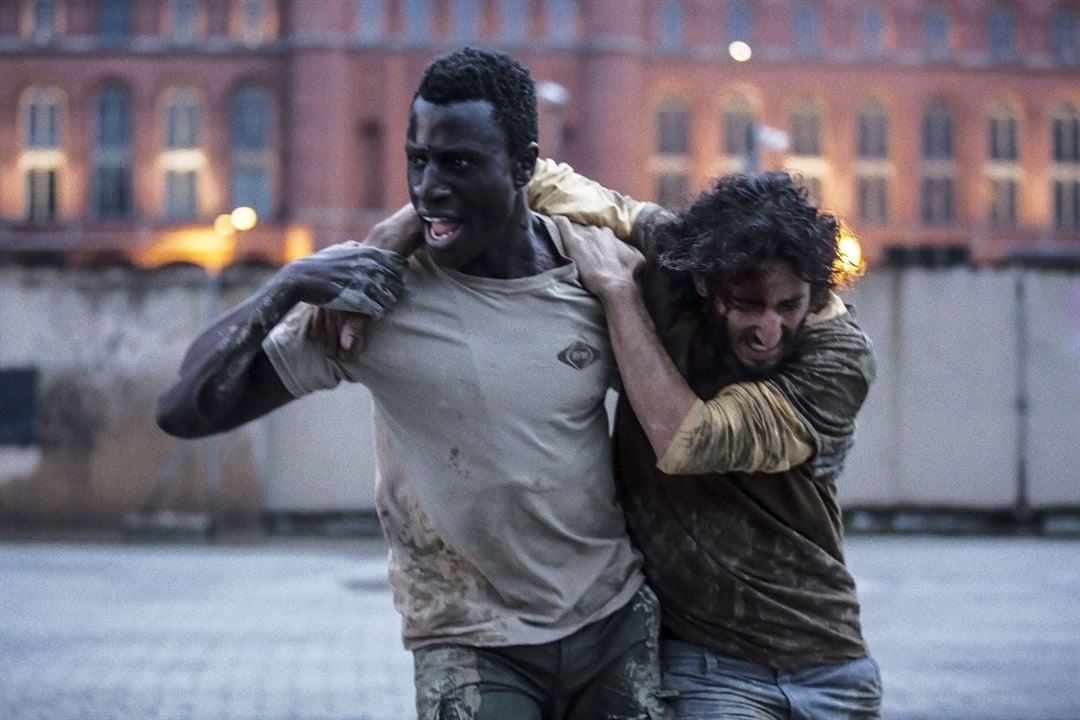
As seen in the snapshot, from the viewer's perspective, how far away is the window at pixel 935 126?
54750 millimetres

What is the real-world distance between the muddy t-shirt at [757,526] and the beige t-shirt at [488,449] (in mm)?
135

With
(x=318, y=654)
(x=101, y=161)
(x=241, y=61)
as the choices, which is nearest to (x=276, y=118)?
(x=241, y=61)

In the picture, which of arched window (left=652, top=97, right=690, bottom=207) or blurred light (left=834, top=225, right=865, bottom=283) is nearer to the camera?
blurred light (left=834, top=225, right=865, bottom=283)

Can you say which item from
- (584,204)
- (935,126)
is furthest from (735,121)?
(584,204)

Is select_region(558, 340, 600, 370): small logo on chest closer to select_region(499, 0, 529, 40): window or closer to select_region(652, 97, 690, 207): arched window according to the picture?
select_region(499, 0, 529, 40): window

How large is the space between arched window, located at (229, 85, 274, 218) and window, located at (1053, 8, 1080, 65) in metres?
29.1

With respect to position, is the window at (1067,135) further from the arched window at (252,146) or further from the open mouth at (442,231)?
the open mouth at (442,231)

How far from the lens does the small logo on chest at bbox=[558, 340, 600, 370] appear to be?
3.40 metres

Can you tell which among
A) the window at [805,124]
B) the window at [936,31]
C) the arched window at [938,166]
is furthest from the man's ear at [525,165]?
the window at [936,31]

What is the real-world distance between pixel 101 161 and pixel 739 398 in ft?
177

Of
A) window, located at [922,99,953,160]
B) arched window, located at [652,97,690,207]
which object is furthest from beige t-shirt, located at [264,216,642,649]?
window, located at [922,99,953,160]

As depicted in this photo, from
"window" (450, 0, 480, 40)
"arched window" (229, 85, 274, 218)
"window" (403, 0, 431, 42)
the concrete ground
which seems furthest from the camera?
"arched window" (229, 85, 274, 218)

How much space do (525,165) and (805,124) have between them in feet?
171

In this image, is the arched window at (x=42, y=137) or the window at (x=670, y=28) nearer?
the window at (x=670, y=28)
